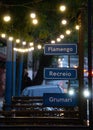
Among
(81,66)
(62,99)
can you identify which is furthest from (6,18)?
(62,99)

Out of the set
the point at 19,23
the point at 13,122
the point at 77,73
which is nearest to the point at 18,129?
the point at 13,122

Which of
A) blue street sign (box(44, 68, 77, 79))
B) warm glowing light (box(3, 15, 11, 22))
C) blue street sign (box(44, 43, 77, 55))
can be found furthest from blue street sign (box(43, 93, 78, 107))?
warm glowing light (box(3, 15, 11, 22))

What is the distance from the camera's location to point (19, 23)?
1313cm

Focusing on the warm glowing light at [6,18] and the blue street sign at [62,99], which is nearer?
the warm glowing light at [6,18]

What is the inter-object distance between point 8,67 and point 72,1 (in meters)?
7.41

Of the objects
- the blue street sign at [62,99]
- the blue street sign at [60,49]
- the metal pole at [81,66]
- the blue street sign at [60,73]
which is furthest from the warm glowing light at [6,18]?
the blue street sign at [62,99]

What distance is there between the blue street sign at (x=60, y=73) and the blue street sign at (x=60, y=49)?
44 cm

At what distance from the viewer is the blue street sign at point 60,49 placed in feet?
41.7

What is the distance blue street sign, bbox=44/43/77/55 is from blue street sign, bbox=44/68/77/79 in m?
0.44

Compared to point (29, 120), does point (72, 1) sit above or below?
above

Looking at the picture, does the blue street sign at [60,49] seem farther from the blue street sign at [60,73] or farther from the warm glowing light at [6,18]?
the warm glowing light at [6,18]

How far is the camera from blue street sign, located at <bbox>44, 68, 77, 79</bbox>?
12.6 metres

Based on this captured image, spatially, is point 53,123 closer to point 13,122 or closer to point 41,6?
point 13,122

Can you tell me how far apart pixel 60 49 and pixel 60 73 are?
0.62 meters
